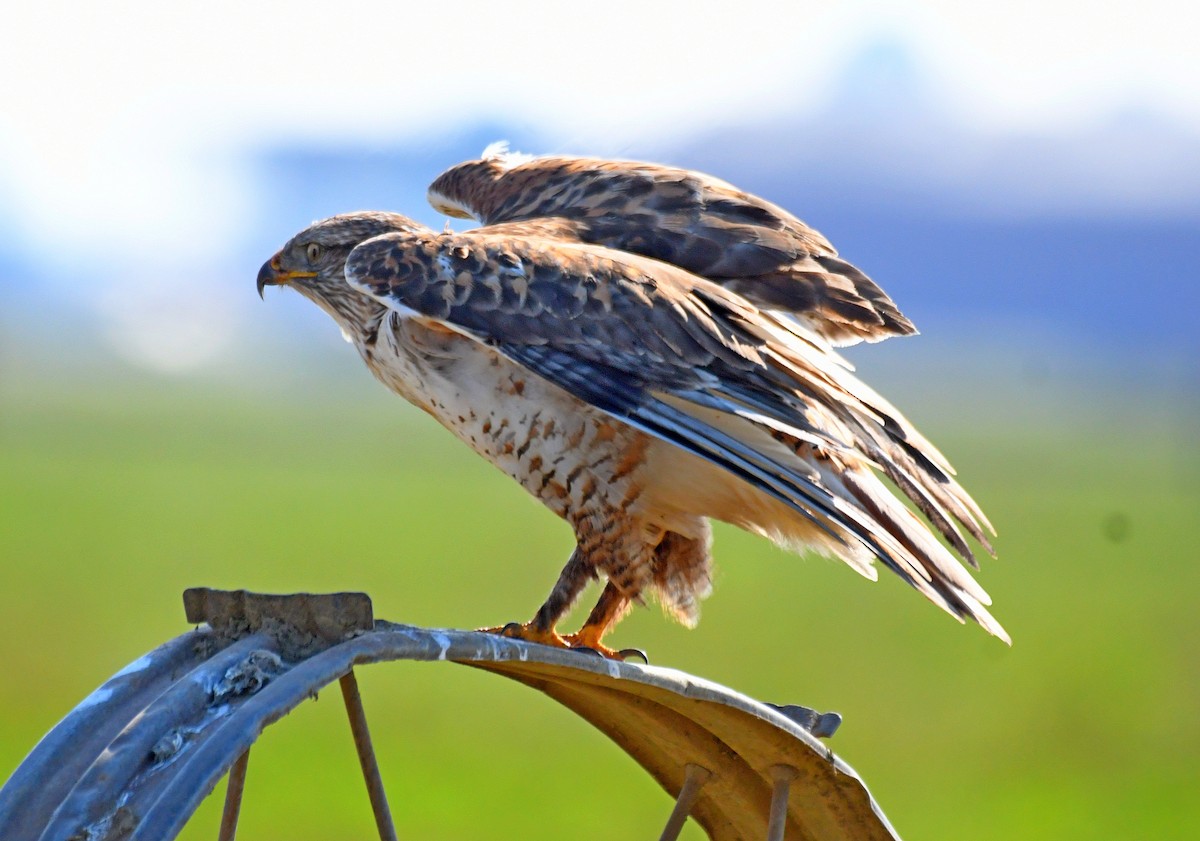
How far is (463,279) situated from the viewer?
3.25 metres

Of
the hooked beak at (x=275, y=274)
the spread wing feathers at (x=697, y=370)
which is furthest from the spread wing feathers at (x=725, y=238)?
the hooked beak at (x=275, y=274)

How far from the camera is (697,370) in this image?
3188 millimetres

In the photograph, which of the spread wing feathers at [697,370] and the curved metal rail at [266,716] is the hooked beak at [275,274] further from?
the curved metal rail at [266,716]

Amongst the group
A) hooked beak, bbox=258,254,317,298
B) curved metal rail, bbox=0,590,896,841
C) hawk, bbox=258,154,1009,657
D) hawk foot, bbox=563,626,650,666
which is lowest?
curved metal rail, bbox=0,590,896,841

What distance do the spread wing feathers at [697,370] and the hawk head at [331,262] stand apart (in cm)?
33

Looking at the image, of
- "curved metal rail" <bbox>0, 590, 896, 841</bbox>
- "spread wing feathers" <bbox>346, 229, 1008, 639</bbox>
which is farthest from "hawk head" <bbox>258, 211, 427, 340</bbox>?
"curved metal rail" <bbox>0, 590, 896, 841</bbox>

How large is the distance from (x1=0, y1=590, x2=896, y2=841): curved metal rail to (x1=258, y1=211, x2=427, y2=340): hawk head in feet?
4.65

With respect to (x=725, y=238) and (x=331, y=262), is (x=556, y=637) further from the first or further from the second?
(x=331, y=262)

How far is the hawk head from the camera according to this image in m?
3.72

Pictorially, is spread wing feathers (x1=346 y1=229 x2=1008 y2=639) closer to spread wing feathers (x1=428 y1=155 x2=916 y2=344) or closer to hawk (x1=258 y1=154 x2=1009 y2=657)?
hawk (x1=258 y1=154 x2=1009 y2=657)

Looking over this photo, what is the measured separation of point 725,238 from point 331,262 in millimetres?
1101

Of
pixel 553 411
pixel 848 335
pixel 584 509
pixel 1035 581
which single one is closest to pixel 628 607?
pixel 584 509

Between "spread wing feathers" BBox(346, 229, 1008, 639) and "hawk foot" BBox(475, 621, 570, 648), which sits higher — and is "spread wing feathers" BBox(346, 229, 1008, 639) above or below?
above

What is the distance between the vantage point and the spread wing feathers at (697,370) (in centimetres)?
302
